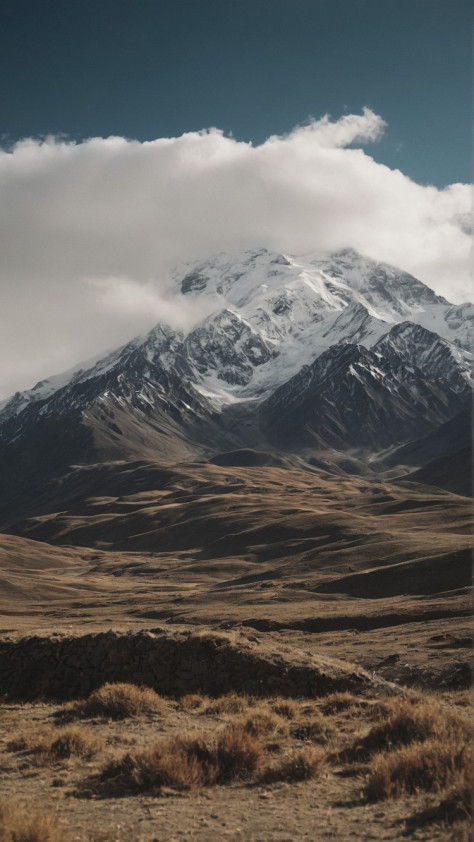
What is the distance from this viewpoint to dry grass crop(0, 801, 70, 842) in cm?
908

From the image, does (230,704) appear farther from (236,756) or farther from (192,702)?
(236,756)

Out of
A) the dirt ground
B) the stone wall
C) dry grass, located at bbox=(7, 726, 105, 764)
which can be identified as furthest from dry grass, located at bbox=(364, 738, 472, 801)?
the stone wall

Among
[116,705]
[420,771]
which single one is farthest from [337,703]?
[420,771]

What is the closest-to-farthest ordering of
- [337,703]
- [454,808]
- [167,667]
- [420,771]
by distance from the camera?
[454,808], [420,771], [337,703], [167,667]

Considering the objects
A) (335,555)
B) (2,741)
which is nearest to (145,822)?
(2,741)

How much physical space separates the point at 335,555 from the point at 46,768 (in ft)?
300

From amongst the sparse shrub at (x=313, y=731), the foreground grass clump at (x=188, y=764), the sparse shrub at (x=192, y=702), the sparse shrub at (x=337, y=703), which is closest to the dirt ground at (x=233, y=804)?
the sparse shrub at (x=313, y=731)

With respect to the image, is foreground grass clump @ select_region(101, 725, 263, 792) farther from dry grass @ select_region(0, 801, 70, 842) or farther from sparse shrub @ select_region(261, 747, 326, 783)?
dry grass @ select_region(0, 801, 70, 842)

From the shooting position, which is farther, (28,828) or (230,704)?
(230,704)

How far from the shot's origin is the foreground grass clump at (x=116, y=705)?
18.0m

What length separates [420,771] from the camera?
11211 mm

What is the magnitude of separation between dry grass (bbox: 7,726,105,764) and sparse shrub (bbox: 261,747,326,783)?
3.97m

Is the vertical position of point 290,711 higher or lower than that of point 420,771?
lower

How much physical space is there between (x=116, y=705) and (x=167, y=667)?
340 cm
